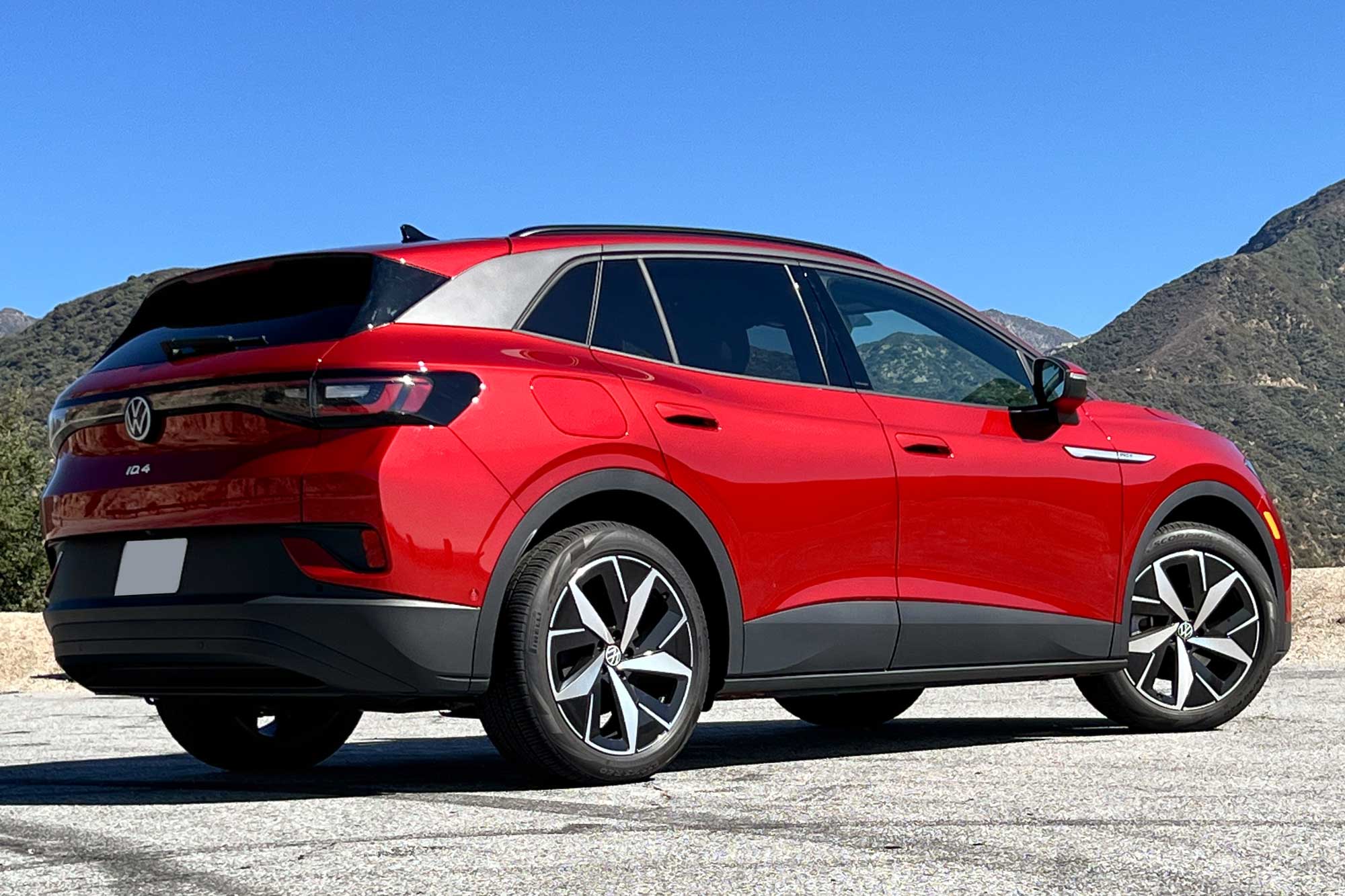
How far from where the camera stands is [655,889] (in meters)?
3.48

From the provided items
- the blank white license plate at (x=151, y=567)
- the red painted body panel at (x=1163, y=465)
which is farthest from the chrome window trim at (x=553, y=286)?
the red painted body panel at (x=1163, y=465)

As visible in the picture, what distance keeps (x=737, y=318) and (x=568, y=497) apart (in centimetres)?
120

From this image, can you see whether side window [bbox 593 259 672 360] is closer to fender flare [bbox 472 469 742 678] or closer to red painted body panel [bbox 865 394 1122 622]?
fender flare [bbox 472 469 742 678]

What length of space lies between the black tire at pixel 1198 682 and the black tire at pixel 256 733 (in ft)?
10.2

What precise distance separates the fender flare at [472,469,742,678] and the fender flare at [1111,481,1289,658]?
212 centimetres

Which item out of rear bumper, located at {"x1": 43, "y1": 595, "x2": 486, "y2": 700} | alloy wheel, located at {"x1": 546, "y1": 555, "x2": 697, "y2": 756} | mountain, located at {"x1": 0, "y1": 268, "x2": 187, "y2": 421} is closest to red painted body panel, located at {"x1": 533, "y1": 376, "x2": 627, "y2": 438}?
alloy wheel, located at {"x1": 546, "y1": 555, "x2": 697, "y2": 756}

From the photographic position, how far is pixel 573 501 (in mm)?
5078

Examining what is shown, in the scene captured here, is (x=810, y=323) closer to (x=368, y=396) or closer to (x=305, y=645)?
(x=368, y=396)

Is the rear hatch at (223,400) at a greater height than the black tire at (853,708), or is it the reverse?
the rear hatch at (223,400)

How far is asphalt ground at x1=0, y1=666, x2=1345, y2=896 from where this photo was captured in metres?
3.63

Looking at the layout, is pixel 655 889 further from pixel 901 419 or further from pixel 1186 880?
pixel 901 419

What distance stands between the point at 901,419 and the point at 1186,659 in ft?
6.22

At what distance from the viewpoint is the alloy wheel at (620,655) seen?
16.5 feet

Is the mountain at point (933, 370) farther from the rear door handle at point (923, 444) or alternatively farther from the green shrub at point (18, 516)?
the green shrub at point (18, 516)
